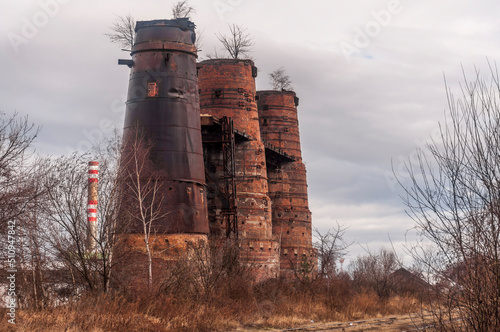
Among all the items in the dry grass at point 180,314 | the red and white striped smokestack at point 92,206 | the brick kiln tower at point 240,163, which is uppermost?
the brick kiln tower at point 240,163

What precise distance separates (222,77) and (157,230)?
11.8 meters

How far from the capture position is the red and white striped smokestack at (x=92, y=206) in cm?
1552

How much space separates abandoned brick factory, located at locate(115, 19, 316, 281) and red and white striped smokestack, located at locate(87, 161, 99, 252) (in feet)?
16.9

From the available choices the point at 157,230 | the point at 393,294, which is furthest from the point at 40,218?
the point at 393,294

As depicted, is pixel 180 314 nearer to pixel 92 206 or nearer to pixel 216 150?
pixel 92 206

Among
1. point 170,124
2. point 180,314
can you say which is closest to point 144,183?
point 170,124

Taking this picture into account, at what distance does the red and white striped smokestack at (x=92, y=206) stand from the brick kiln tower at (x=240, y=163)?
12.2 metres

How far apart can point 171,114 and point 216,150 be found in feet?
20.4

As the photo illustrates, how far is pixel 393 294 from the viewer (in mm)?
33688

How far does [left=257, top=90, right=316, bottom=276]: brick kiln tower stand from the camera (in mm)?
38531

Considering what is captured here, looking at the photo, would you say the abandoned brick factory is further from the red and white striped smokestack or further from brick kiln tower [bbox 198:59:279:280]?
the red and white striped smokestack
